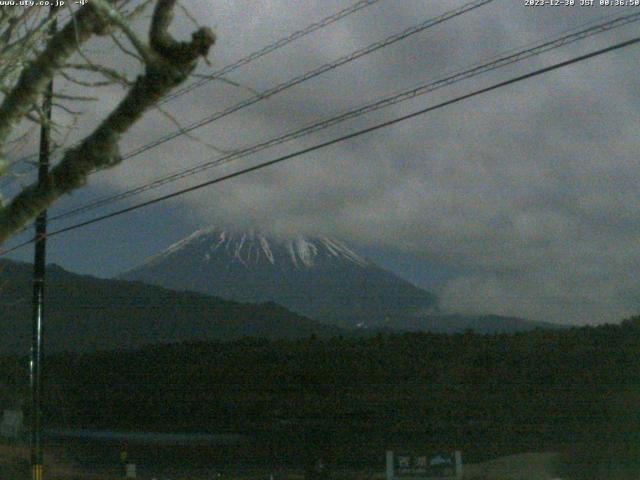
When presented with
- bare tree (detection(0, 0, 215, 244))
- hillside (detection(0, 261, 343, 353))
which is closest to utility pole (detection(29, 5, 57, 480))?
bare tree (detection(0, 0, 215, 244))

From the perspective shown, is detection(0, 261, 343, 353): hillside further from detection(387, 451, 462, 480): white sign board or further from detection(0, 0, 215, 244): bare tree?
detection(0, 0, 215, 244): bare tree

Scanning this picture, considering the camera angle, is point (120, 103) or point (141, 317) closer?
point (120, 103)

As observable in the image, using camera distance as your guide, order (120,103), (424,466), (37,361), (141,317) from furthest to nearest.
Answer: (141,317)
(424,466)
(37,361)
(120,103)

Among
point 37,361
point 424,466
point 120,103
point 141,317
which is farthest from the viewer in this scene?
point 141,317

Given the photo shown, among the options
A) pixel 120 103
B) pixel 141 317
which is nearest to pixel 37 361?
pixel 120 103

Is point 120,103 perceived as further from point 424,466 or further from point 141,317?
point 141,317

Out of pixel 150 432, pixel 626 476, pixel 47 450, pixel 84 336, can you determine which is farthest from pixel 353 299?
pixel 626 476

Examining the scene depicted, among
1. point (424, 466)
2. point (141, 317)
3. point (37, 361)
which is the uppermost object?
point (141, 317)

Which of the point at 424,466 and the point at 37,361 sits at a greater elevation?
the point at 37,361

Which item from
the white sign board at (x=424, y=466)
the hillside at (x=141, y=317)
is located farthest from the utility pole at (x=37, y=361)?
the hillside at (x=141, y=317)

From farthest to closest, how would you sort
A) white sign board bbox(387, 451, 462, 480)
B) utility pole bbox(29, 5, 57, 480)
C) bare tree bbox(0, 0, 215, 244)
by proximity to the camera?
1. white sign board bbox(387, 451, 462, 480)
2. utility pole bbox(29, 5, 57, 480)
3. bare tree bbox(0, 0, 215, 244)

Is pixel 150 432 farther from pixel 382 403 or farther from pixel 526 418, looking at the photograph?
pixel 526 418

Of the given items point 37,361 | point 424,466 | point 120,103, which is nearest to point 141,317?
point 424,466

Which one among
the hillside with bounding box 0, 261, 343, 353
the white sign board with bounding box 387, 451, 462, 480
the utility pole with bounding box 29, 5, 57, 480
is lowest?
the white sign board with bounding box 387, 451, 462, 480
